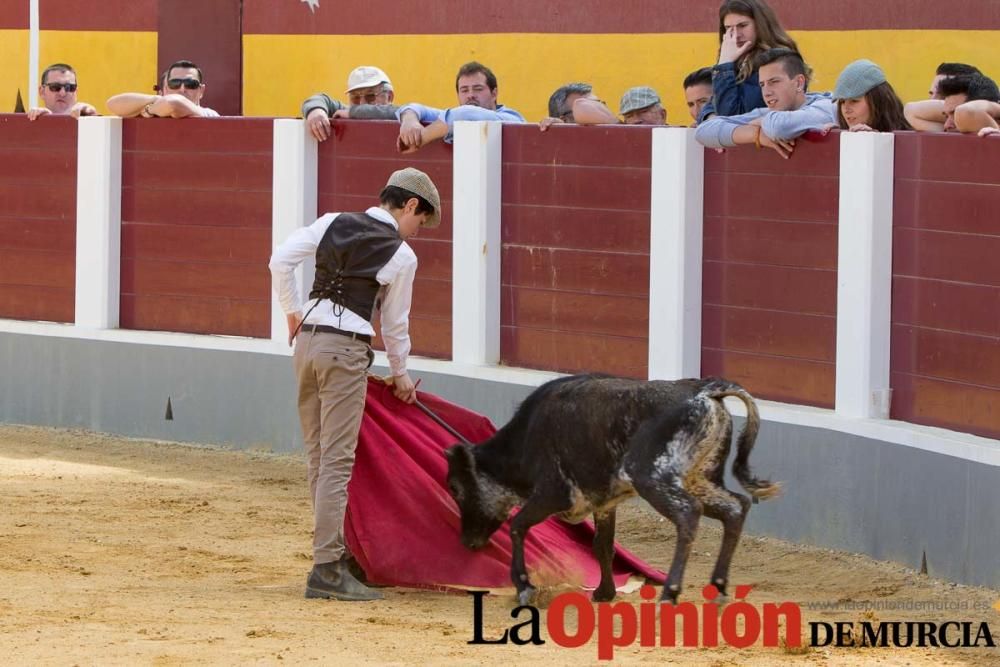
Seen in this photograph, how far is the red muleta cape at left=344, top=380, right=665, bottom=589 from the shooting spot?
6.87 meters

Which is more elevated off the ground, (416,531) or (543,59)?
(543,59)

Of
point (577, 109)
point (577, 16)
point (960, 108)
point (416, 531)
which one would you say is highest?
point (577, 16)

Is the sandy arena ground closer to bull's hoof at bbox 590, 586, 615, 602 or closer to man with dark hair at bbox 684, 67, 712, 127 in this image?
bull's hoof at bbox 590, 586, 615, 602

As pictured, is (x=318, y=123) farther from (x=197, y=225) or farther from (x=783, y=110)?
(x=783, y=110)

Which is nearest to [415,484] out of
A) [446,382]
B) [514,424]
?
[514,424]

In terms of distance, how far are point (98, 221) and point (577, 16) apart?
2.88m

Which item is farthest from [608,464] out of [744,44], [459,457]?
[744,44]

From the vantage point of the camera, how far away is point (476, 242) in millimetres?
9516

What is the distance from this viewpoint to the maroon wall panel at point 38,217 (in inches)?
437

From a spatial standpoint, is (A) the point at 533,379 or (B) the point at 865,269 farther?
(A) the point at 533,379

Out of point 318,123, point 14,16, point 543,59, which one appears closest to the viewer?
point 318,123

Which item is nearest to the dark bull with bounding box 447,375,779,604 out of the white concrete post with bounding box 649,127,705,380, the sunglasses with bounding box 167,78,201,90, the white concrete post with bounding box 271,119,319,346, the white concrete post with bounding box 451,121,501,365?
the white concrete post with bounding box 649,127,705,380

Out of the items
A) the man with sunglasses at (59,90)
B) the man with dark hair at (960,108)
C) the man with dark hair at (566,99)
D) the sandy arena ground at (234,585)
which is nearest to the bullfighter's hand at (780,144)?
the man with dark hair at (960,108)

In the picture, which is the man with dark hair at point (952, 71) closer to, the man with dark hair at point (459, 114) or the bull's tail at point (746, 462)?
the bull's tail at point (746, 462)
